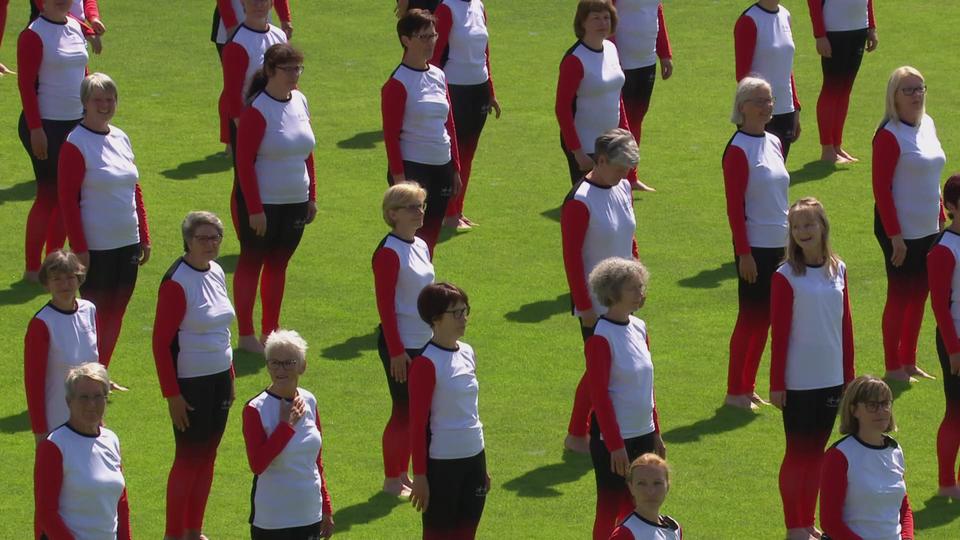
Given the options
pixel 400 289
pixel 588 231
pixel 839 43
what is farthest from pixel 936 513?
pixel 839 43

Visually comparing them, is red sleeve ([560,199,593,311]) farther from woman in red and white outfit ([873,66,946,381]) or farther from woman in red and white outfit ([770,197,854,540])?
woman in red and white outfit ([873,66,946,381])

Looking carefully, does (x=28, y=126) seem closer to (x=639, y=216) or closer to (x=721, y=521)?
(x=639, y=216)

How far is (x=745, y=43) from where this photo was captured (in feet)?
48.1

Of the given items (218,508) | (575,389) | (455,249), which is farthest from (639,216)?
(218,508)

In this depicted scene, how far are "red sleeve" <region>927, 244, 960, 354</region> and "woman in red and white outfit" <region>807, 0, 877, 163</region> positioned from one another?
5768 mm

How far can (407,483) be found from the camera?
11.0 m

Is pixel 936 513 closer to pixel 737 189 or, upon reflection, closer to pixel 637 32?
pixel 737 189

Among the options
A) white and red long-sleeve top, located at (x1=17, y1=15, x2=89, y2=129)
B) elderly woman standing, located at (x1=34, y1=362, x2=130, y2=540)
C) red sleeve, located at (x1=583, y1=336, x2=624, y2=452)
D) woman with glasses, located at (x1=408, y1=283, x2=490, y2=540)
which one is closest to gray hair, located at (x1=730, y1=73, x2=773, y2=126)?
red sleeve, located at (x1=583, y1=336, x2=624, y2=452)

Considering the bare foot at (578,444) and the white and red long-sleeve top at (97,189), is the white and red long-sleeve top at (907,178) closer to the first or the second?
the bare foot at (578,444)

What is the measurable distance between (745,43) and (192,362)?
20.6 feet

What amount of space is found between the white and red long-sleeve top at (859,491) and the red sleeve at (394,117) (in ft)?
17.0

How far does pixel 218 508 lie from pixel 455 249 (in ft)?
15.3

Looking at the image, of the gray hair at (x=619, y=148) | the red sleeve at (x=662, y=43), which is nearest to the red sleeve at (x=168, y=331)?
the gray hair at (x=619, y=148)

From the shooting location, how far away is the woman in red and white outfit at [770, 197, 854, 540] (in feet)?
33.1
